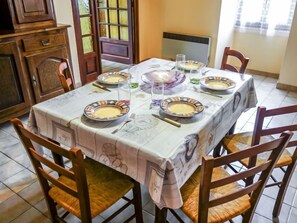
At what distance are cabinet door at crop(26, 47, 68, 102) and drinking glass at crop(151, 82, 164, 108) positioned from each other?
160 centimetres

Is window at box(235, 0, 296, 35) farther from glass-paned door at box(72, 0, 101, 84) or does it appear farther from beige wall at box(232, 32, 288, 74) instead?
glass-paned door at box(72, 0, 101, 84)

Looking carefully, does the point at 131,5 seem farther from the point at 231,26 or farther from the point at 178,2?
the point at 231,26

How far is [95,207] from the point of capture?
123cm

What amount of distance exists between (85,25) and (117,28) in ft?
3.07

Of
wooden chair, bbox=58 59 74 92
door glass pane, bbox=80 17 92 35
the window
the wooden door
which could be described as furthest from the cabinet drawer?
the window

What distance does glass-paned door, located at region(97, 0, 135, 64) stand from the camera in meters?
4.23

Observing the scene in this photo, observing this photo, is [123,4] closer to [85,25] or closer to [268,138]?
[85,25]

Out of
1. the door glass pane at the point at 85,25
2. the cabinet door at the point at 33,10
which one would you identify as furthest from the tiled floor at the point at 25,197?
the door glass pane at the point at 85,25

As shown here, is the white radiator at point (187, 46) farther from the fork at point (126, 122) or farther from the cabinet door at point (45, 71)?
the fork at point (126, 122)

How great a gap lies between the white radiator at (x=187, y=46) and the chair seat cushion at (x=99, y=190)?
2901mm

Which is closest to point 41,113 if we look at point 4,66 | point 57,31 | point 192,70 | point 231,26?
point 192,70

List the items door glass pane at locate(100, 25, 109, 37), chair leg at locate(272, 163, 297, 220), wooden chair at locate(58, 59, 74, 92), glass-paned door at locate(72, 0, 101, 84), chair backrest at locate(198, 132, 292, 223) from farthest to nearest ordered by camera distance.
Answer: door glass pane at locate(100, 25, 109, 37) < glass-paned door at locate(72, 0, 101, 84) < wooden chair at locate(58, 59, 74, 92) < chair leg at locate(272, 163, 297, 220) < chair backrest at locate(198, 132, 292, 223)

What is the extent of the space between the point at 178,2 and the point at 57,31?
195 cm

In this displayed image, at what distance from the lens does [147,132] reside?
122 centimetres
